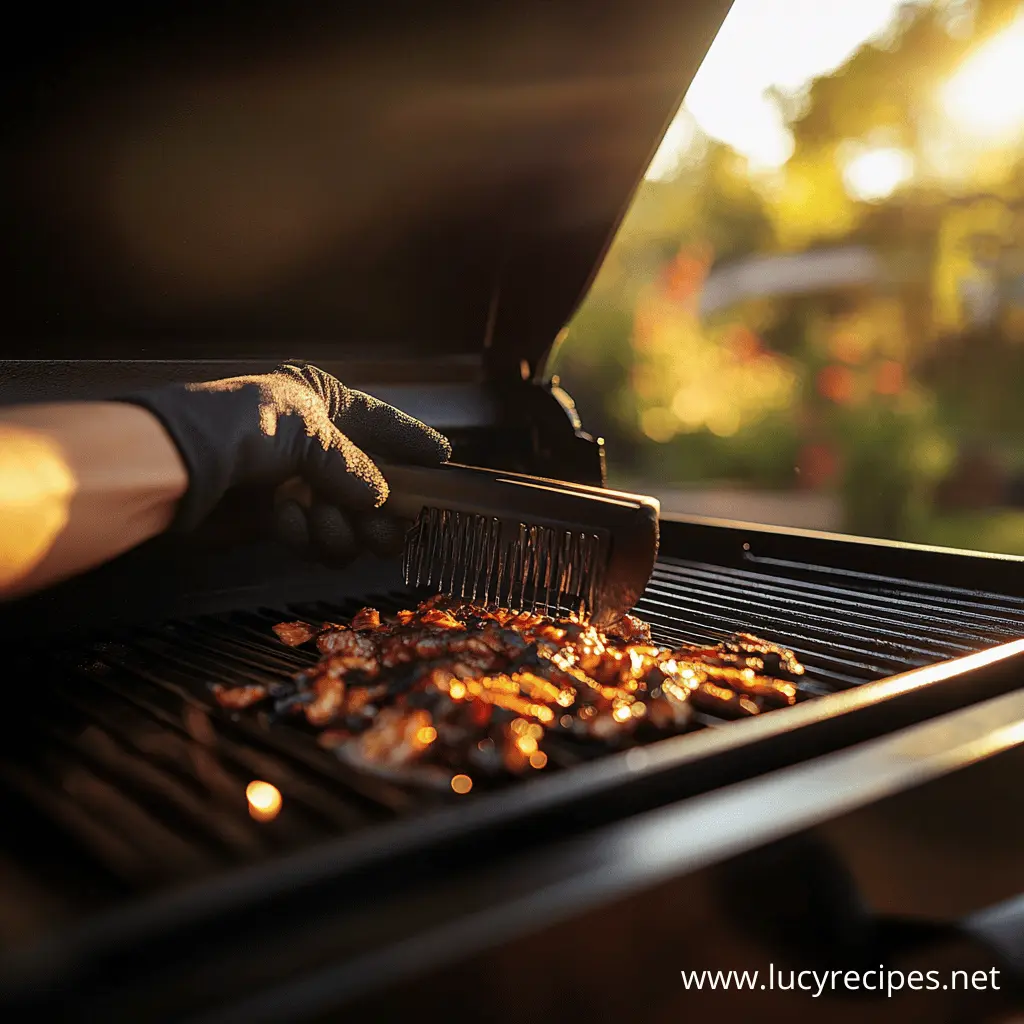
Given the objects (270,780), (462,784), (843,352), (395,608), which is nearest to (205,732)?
(270,780)

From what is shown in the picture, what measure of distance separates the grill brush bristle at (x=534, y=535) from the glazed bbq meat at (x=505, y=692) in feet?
0.19

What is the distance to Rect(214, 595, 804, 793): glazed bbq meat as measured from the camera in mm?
966

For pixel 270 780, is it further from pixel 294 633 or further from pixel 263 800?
pixel 294 633

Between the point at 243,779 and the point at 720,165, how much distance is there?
10.5 m

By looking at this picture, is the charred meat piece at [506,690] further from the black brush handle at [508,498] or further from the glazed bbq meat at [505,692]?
the black brush handle at [508,498]

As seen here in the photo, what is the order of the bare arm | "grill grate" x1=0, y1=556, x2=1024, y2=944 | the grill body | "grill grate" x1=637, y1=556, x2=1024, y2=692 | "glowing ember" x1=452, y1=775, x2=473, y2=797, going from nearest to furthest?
1. the grill body
2. "grill grate" x1=0, y1=556, x2=1024, y2=944
3. "glowing ember" x1=452, y1=775, x2=473, y2=797
4. the bare arm
5. "grill grate" x1=637, y1=556, x2=1024, y2=692

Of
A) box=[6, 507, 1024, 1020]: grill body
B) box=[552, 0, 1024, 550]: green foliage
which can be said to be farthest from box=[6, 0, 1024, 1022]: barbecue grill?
box=[552, 0, 1024, 550]: green foliage

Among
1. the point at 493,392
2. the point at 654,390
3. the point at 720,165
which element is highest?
the point at 720,165

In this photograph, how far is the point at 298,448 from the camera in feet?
4.38

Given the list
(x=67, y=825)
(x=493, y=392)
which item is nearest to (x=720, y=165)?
(x=493, y=392)

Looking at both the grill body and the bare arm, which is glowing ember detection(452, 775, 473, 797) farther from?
the bare arm

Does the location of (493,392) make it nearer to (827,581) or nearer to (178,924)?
(827,581)

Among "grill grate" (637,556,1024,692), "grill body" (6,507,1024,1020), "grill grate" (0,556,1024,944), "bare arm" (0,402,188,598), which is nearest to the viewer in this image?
"grill body" (6,507,1024,1020)

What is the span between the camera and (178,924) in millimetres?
610
